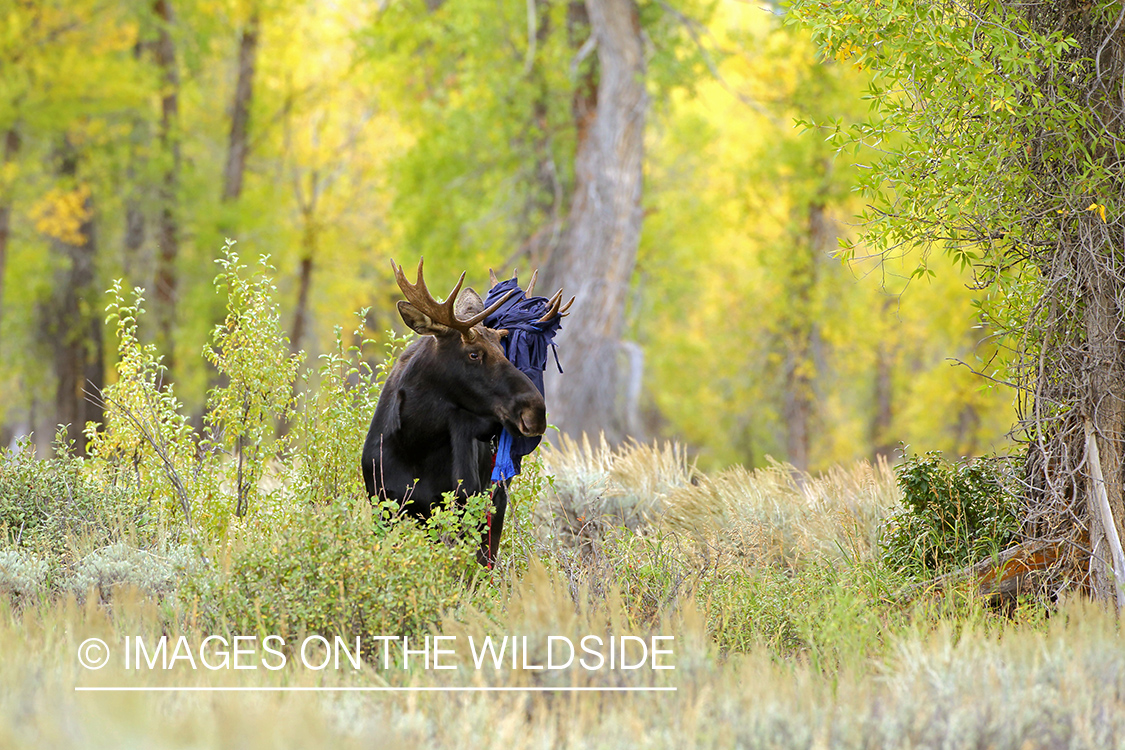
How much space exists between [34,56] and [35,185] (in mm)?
2540

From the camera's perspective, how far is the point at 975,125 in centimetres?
600

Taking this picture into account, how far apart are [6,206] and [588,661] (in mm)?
17177

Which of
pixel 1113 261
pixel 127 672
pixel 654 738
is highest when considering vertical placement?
pixel 1113 261

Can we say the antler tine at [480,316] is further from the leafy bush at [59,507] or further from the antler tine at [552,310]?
the leafy bush at [59,507]

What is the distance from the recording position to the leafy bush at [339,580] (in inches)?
201

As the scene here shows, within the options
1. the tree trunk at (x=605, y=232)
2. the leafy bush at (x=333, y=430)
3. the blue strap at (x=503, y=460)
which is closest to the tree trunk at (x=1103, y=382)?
the blue strap at (x=503, y=460)

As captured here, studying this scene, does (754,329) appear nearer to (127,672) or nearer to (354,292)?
(354,292)

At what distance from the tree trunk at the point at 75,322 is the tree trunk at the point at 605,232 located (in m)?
9.74

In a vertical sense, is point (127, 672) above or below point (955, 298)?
below

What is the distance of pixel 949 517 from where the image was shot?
21.7 ft

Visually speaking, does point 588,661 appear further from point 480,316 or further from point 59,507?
point 59,507

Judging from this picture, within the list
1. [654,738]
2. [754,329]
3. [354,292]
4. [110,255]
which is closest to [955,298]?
[754,329]

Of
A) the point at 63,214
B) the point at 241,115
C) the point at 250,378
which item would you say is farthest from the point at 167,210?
the point at 250,378

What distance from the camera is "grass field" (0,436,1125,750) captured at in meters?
3.83
